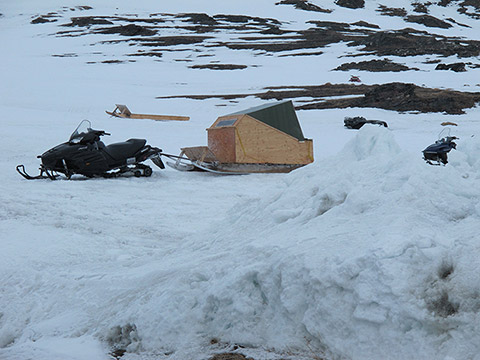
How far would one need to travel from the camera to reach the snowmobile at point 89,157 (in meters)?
10.0

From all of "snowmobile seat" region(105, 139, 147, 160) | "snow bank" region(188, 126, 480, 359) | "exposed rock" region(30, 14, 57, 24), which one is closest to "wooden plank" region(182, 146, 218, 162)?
"snowmobile seat" region(105, 139, 147, 160)

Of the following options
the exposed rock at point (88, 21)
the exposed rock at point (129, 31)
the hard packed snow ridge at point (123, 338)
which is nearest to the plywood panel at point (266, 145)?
the hard packed snow ridge at point (123, 338)

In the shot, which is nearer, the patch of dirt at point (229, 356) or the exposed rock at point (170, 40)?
the patch of dirt at point (229, 356)

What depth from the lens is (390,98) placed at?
23734 mm

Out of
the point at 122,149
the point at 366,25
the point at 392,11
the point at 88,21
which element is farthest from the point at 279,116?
the point at 392,11

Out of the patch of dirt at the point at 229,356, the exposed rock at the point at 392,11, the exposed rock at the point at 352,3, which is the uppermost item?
the patch of dirt at the point at 229,356

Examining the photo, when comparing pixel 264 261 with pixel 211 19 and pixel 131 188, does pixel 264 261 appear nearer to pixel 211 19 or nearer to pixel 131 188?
pixel 131 188

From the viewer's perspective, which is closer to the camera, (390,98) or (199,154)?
(199,154)

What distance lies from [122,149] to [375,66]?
31.3 m

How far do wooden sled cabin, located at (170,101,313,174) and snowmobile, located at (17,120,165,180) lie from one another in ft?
3.56

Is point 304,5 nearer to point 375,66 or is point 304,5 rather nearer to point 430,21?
point 430,21

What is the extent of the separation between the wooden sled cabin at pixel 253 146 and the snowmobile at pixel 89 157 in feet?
3.56

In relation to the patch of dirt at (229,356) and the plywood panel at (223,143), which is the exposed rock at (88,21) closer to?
the plywood panel at (223,143)

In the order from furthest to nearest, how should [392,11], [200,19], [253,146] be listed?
[392,11]
[200,19]
[253,146]
